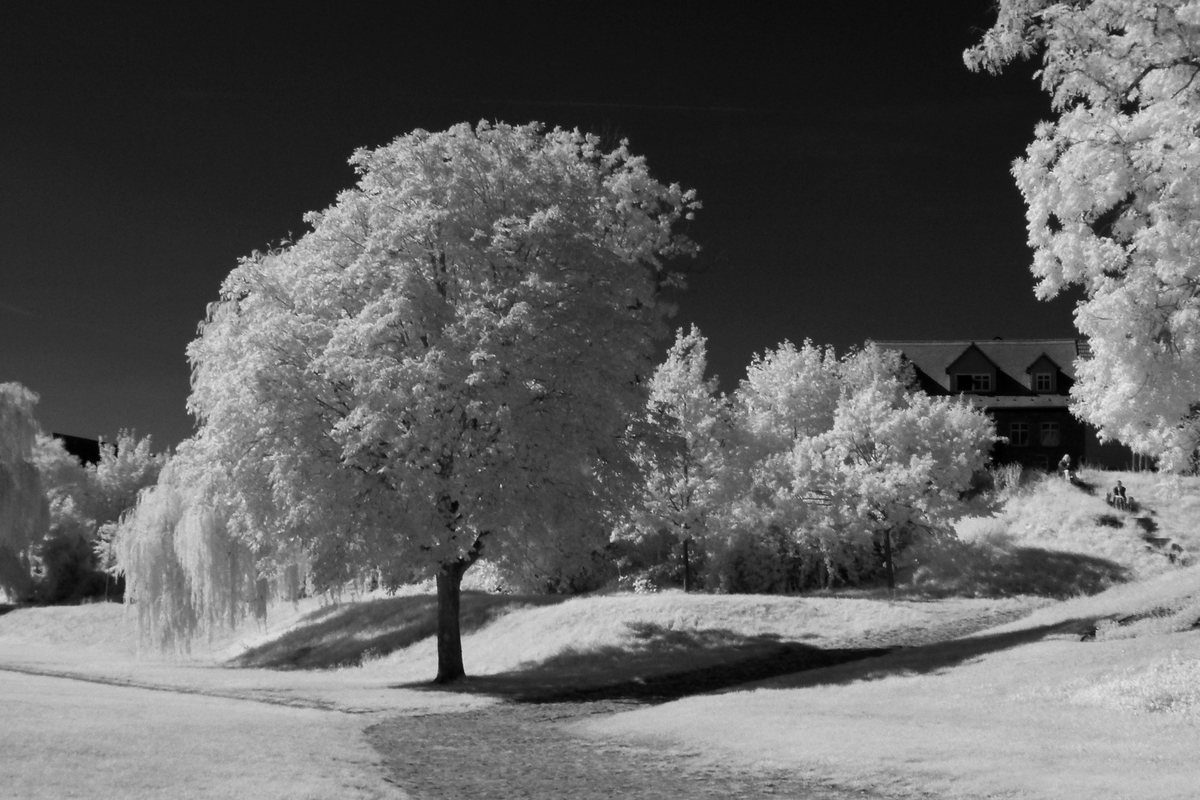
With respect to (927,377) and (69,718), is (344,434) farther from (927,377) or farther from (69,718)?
(927,377)

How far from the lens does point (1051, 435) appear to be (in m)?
74.6

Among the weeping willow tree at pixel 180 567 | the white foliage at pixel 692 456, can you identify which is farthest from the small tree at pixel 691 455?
the weeping willow tree at pixel 180 567

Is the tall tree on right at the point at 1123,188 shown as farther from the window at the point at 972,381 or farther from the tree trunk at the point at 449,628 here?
the window at the point at 972,381

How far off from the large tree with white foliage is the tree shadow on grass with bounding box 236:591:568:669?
42.3 feet

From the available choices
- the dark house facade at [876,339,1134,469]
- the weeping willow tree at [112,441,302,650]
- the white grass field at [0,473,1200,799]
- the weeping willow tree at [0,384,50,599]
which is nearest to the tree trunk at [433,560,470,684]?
the white grass field at [0,473,1200,799]

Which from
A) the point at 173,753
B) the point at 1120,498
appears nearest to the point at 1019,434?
the point at 1120,498

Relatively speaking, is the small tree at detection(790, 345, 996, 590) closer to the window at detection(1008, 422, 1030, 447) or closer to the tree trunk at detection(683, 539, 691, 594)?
the tree trunk at detection(683, 539, 691, 594)

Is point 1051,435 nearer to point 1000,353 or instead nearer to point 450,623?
point 1000,353

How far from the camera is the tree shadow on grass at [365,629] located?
44.3 meters

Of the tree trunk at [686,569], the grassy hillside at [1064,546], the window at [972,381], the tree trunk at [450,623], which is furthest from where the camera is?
the window at [972,381]

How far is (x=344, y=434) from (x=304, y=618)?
100.0 ft

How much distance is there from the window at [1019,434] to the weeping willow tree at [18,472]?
5733 centimetres

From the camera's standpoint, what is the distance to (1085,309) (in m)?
19.8

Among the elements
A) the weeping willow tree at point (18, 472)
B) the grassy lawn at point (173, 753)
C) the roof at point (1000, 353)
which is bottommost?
the grassy lawn at point (173, 753)
